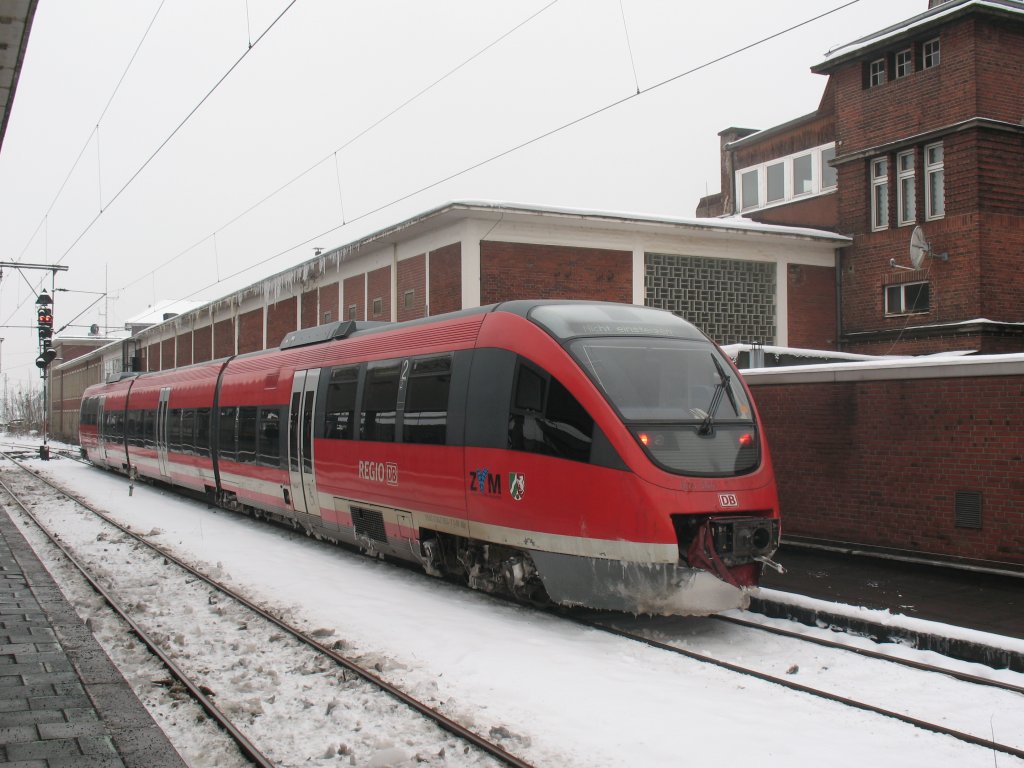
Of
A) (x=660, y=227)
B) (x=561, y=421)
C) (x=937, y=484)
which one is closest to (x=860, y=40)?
(x=660, y=227)

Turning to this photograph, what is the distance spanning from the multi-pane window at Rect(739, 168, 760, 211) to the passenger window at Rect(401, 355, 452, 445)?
2660 centimetres

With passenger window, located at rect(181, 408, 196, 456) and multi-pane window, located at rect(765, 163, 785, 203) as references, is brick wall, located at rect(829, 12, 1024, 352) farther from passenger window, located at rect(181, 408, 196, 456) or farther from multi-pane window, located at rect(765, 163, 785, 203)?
passenger window, located at rect(181, 408, 196, 456)

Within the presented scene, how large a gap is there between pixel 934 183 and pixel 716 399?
52.6 ft

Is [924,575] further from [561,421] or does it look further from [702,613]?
[561,421]

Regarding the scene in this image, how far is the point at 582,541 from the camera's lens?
26.2ft

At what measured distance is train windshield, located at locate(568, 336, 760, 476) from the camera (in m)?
7.99

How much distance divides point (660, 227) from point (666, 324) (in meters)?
13.8

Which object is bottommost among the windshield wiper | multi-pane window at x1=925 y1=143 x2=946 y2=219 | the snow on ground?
the snow on ground

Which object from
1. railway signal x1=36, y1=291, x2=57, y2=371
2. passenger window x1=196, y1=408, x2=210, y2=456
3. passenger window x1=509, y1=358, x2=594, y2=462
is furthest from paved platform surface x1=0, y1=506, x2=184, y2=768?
railway signal x1=36, y1=291, x2=57, y2=371

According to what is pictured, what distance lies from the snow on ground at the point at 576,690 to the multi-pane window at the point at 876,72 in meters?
17.7

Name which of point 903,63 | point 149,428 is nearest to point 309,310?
point 149,428

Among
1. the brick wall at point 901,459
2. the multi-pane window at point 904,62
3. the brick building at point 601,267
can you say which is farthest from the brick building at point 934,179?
the brick wall at point 901,459

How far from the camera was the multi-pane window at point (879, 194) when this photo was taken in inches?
901

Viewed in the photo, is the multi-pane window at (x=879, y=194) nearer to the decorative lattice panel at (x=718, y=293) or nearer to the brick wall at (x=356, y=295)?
the decorative lattice panel at (x=718, y=293)
